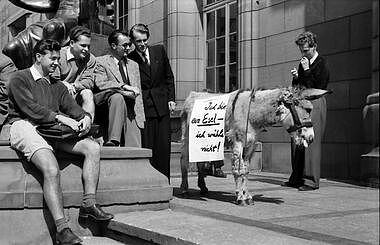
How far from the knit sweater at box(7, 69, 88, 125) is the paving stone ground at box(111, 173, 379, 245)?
125 centimetres

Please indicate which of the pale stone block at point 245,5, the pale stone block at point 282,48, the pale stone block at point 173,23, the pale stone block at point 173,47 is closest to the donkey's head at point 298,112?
the pale stone block at point 282,48

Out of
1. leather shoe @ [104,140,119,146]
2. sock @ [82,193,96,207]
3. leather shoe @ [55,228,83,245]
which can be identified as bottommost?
leather shoe @ [55,228,83,245]

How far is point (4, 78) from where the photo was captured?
8000mm

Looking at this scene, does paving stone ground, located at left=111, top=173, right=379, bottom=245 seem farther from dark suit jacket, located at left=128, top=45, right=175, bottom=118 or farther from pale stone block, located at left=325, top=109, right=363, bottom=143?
pale stone block, located at left=325, top=109, right=363, bottom=143

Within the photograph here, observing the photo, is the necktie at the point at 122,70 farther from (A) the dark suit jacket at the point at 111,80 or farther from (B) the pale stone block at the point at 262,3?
(B) the pale stone block at the point at 262,3

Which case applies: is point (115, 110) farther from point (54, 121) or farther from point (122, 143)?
point (54, 121)

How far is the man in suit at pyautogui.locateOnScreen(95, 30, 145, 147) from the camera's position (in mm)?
6270

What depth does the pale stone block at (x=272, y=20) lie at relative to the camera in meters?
11.6

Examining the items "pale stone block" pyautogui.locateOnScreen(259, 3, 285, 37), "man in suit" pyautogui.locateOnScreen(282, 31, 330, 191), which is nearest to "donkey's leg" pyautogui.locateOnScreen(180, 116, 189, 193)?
"man in suit" pyautogui.locateOnScreen(282, 31, 330, 191)

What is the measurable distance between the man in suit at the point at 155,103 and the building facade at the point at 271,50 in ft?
8.43

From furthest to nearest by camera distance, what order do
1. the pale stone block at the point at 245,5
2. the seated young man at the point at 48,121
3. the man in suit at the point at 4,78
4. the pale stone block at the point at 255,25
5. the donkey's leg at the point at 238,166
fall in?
1. the pale stone block at the point at 245,5
2. the pale stone block at the point at 255,25
3. the man in suit at the point at 4,78
4. the donkey's leg at the point at 238,166
5. the seated young man at the point at 48,121

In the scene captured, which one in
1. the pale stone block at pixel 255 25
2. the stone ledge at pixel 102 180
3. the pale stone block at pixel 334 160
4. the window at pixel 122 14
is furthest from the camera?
the window at pixel 122 14

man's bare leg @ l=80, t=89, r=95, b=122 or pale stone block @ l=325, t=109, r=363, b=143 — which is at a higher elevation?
man's bare leg @ l=80, t=89, r=95, b=122

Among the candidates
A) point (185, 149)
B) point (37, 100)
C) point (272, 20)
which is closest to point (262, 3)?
point (272, 20)
